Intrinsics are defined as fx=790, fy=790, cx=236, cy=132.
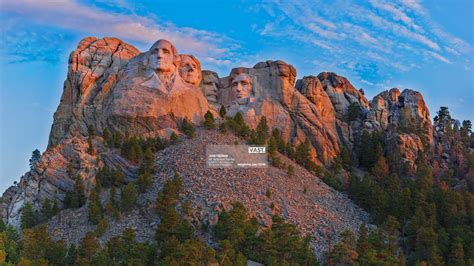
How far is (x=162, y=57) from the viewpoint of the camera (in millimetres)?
94000

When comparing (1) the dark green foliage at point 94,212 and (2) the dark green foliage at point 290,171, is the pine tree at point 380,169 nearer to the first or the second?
(2) the dark green foliage at point 290,171

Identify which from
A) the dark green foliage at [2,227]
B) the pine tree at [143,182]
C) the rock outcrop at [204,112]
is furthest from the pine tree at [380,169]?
the dark green foliage at [2,227]

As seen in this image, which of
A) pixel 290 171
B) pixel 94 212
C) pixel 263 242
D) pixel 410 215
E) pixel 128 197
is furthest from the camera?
pixel 290 171

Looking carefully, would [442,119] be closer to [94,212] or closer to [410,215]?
[410,215]

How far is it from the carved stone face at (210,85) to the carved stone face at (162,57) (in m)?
8.08

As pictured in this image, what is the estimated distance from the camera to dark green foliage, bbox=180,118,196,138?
290 ft

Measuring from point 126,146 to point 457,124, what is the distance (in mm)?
56074

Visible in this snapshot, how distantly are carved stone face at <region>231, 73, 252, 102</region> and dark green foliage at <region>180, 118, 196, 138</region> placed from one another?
514 inches

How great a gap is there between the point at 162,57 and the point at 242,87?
12.8 metres

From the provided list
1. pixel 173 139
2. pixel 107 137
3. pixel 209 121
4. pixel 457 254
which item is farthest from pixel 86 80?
pixel 457 254

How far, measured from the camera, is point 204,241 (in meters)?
68.2

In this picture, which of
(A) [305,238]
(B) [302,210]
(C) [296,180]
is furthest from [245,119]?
(A) [305,238]

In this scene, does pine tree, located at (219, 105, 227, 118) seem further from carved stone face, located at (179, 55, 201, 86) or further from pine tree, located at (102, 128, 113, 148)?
pine tree, located at (102, 128, 113, 148)

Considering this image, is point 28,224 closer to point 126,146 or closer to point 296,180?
point 126,146
